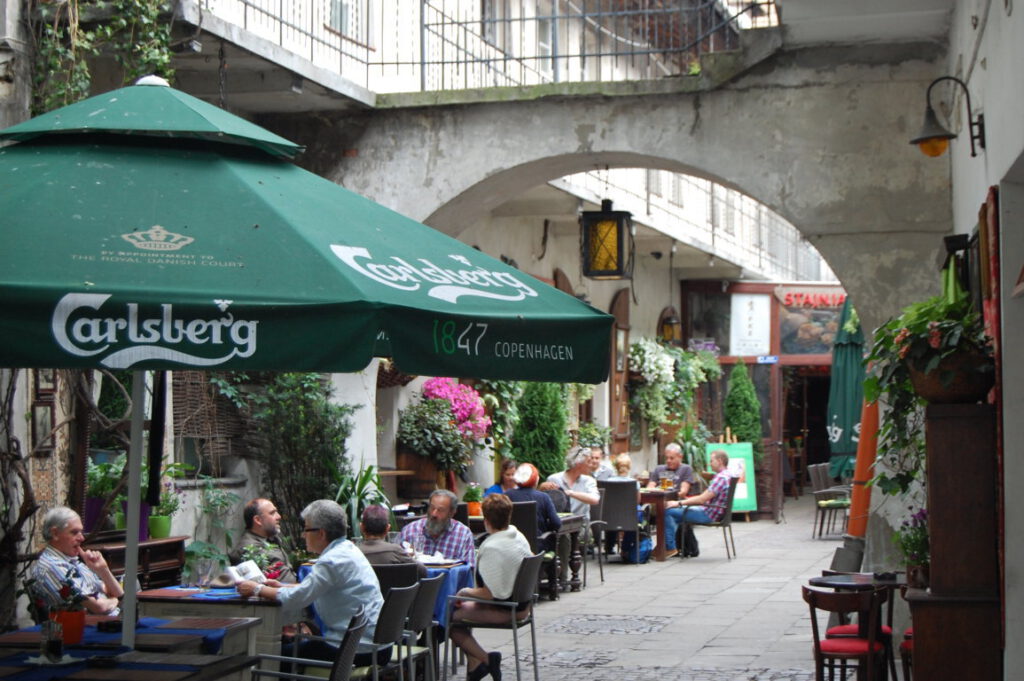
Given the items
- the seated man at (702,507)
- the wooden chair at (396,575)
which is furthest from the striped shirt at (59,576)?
the seated man at (702,507)

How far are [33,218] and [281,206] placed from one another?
822mm

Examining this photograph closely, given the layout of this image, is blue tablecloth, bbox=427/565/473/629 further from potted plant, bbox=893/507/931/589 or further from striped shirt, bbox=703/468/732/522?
striped shirt, bbox=703/468/732/522

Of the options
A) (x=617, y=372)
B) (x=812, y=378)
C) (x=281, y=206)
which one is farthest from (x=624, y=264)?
(x=812, y=378)

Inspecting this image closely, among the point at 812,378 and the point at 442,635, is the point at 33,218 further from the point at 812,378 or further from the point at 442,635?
the point at 812,378

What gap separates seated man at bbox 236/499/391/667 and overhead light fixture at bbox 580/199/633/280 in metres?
5.51

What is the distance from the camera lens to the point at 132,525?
17.6ft

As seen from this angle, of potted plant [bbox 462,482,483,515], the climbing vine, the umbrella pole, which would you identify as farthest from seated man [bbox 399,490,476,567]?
the umbrella pole

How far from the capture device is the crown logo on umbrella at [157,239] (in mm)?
4238

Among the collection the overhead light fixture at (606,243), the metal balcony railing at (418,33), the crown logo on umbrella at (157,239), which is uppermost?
the metal balcony railing at (418,33)

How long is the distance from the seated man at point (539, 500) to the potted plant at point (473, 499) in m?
0.35

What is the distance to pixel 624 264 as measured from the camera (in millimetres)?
11984

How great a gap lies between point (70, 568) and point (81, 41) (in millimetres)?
3709

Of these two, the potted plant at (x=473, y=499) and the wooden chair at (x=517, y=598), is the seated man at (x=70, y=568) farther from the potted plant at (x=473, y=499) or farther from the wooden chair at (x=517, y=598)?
the potted plant at (x=473, y=499)

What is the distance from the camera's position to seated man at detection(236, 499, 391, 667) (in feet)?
21.3
